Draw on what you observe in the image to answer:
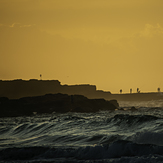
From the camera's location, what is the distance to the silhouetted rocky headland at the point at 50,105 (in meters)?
73.9

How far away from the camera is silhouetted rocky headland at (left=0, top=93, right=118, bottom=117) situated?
73944mm

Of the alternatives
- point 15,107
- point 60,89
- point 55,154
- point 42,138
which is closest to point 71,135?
point 42,138

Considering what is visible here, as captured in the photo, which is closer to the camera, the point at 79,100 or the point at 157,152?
the point at 157,152

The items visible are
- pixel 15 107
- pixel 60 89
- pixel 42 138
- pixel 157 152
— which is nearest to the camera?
pixel 157 152

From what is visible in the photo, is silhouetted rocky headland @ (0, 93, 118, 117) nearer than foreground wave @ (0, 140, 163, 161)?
No

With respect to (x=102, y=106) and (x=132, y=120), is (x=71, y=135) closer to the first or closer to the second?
(x=132, y=120)

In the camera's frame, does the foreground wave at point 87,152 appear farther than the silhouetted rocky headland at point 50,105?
No

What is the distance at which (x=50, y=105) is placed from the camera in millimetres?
81625

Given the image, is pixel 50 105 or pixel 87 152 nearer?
pixel 87 152

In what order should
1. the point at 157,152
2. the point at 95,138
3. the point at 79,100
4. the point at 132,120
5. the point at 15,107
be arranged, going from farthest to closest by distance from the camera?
1. the point at 79,100
2. the point at 15,107
3. the point at 132,120
4. the point at 95,138
5. the point at 157,152

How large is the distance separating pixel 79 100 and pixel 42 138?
67.5 meters

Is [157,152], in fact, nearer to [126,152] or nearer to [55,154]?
[126,152]

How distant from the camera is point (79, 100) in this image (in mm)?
88375

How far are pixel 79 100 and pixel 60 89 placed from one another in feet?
350
